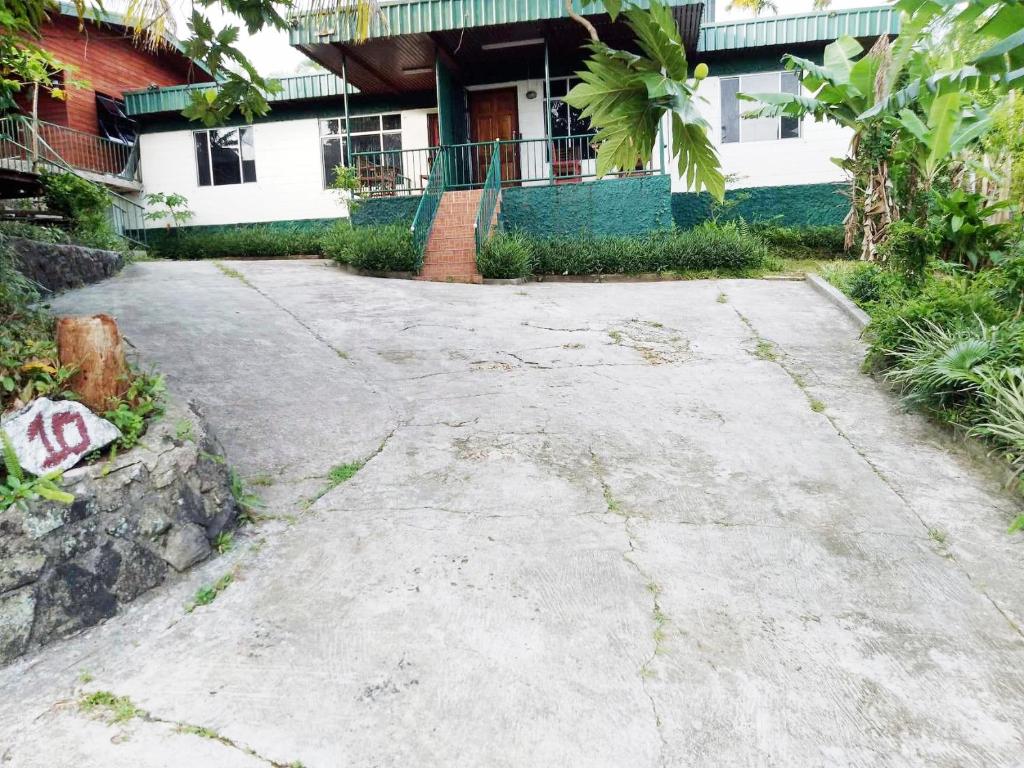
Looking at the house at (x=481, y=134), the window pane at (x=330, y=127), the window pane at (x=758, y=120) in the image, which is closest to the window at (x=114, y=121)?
the house at (x=481, y=134)

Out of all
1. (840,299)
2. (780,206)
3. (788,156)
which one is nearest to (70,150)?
(780,206)

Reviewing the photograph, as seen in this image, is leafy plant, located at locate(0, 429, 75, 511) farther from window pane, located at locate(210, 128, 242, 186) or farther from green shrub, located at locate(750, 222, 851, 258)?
window pane, located at locate(210, 128, 242, 186)

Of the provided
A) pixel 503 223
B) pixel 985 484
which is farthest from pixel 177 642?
pixel 503 223

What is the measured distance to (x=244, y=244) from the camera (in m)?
15.1

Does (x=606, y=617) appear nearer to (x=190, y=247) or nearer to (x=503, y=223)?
(x=503, y=223)

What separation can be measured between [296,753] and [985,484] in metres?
3.98

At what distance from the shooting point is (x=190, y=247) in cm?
1562

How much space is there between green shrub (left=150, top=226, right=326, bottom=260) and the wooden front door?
392 centimetres

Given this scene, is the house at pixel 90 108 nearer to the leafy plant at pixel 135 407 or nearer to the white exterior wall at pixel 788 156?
the white exterior wall at pixel 788 156

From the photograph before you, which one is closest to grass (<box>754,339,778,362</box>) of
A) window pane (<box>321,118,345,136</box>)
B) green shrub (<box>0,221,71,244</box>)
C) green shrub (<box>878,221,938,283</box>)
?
green shrub (<box>878,221,938,283</box>)

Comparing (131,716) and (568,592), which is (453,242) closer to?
(568,592)

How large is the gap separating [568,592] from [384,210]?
37.5 feet

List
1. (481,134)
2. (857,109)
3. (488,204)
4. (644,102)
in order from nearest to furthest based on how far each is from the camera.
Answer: (644,102) < (857,109) < (488,204) < (481,134)

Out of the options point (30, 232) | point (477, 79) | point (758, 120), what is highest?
point (477, 79)
